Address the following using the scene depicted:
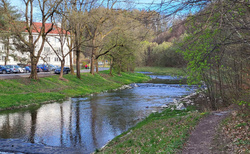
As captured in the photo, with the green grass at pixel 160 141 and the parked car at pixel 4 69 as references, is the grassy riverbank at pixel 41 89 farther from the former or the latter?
the green grass at pixel 160 141

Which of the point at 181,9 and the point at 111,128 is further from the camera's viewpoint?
the point at 111,128

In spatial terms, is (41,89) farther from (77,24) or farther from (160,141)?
(160,141)

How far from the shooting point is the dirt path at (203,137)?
811 centimetres

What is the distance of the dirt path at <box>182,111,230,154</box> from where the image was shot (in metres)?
8.11

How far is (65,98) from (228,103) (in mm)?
17513

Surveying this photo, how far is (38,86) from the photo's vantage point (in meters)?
30.1

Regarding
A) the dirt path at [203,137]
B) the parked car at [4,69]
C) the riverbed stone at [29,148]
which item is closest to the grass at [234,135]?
the dirt path at [203,137]

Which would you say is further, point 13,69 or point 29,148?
point 13,69

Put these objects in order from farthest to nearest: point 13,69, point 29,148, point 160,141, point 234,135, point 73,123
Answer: point 13,69
point 73,123
point 29,148
point 160,141
point 234,135

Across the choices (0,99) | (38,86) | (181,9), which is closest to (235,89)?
(181,9)

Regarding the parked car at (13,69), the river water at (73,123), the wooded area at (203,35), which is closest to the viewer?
the wooded area at (203,35)

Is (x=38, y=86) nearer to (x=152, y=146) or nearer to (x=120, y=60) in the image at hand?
(x=120, y=60)

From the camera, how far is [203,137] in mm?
9242

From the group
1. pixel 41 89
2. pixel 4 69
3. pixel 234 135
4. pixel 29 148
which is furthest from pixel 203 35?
pixel 4 69
